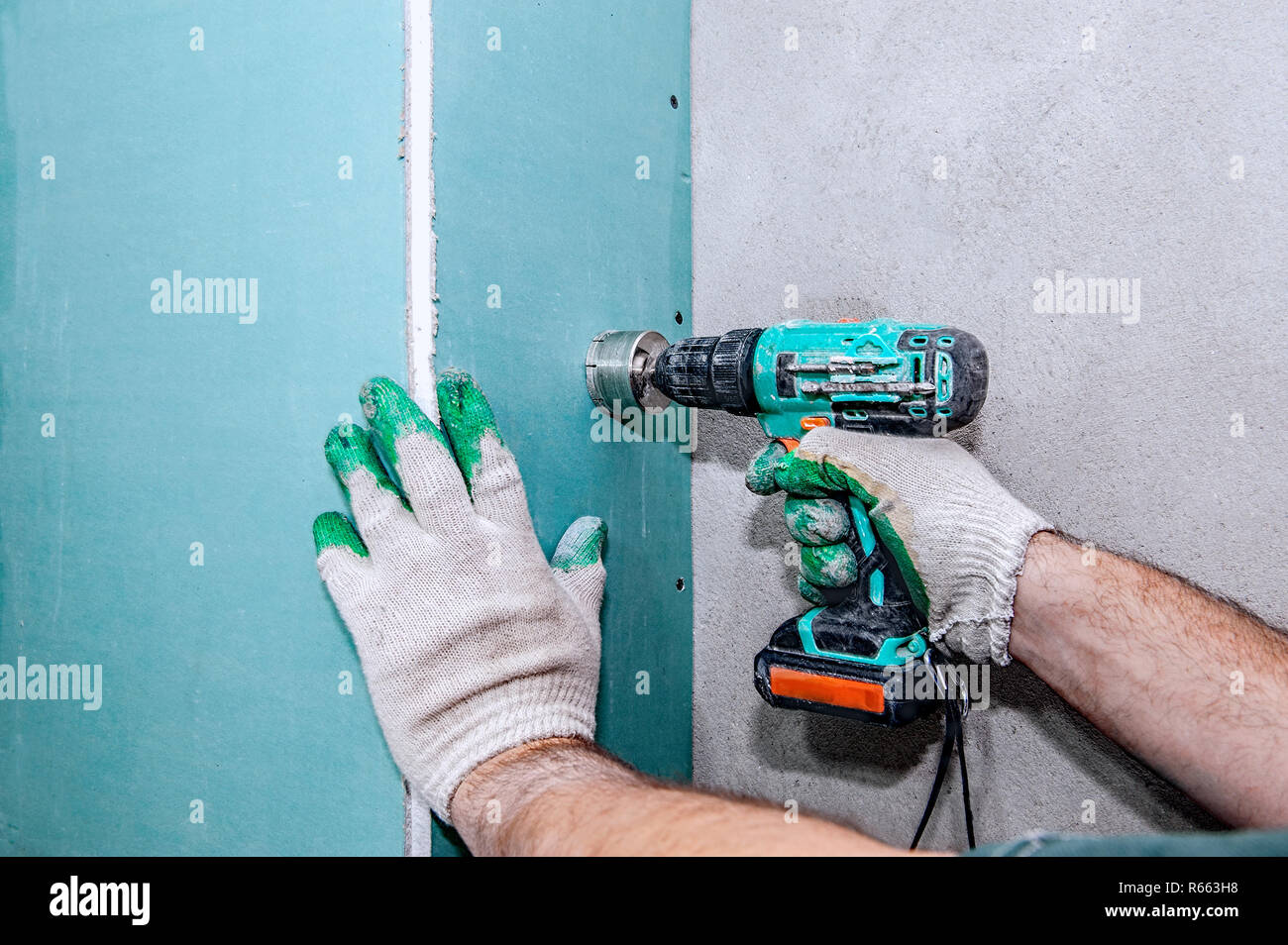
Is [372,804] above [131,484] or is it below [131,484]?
below

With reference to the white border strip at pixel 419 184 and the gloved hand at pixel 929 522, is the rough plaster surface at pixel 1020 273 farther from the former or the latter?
the white border strip at pixel 419 184

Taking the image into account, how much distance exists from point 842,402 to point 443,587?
0.42 m

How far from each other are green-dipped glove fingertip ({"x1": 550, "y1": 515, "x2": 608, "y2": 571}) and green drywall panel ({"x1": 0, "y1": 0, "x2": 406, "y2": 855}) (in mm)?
235

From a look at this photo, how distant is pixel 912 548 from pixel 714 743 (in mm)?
469

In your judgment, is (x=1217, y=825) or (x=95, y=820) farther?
(x=95, y=820)

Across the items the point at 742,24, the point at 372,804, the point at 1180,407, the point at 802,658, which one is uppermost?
the point at 742,24

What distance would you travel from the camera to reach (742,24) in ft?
3.48

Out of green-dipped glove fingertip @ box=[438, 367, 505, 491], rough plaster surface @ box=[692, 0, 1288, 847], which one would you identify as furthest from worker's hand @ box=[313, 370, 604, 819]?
rough plaster surface @ box=[692, 0, 1288, 847]

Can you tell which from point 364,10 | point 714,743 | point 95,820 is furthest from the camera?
point 714,743

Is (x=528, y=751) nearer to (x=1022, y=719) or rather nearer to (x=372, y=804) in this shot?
(x=372, y=804)

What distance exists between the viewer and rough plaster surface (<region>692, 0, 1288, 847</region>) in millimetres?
779

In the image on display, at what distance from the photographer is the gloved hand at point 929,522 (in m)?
0.79

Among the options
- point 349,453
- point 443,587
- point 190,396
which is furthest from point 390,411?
point 190,396

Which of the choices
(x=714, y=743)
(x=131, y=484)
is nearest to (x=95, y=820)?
(x=131, y=484)
